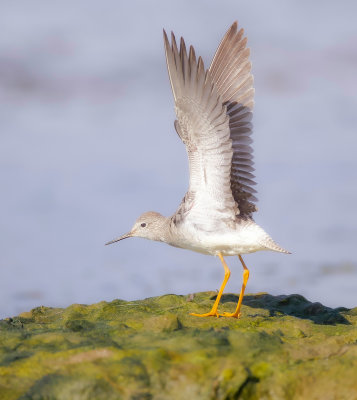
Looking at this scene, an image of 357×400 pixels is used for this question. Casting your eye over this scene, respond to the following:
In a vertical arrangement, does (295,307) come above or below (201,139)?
below

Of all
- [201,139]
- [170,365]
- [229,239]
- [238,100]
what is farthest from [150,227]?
[170,365]

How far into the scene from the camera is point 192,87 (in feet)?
26.2

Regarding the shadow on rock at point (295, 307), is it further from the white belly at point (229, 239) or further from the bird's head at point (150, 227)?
the bird's head at point (150, 227)

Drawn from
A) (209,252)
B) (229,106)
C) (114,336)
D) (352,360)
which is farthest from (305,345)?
(229,106)

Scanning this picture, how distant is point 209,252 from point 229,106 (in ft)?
7.96

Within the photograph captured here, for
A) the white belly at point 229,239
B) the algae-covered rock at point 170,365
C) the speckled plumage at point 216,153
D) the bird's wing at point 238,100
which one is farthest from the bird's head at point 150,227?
the algae-covered rock at point 170,365

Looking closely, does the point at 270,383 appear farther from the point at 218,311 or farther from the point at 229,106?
the point at 229,106

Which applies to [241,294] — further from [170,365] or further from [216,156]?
[170,365]

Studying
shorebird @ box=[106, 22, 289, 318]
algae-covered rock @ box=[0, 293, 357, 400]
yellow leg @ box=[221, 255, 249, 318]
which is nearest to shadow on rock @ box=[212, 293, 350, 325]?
yellow leg @ box=[221, 255, 249, 318]

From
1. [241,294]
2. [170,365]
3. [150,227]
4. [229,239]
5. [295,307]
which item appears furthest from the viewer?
[150,227]

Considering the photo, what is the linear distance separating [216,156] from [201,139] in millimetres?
343

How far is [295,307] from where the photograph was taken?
927cm

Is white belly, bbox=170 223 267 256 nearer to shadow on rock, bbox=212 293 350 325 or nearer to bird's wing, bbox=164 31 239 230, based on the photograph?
bird's wing, bbox=164 31 239 230

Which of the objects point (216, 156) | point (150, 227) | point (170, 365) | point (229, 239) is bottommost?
point (170, 365)
